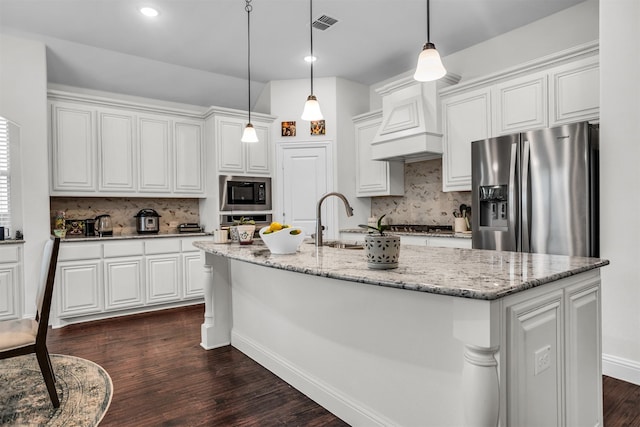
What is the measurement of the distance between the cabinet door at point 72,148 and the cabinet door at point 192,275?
1281 millimetres

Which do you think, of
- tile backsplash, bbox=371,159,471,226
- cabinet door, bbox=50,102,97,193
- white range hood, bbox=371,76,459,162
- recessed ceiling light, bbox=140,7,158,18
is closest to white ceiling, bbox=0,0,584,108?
recessed ceiling light, bbox=140,7,158,18

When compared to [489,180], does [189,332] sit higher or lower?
lower

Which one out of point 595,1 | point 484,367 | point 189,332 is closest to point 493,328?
point 484,367

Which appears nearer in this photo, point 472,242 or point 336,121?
point 472,242

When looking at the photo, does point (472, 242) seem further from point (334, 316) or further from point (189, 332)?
point (189, 332)

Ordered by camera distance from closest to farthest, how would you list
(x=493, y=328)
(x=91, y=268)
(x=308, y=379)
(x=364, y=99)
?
(x=493, y=328), (x=308, y=379), (x=91, y=268), (x=364, y=99)

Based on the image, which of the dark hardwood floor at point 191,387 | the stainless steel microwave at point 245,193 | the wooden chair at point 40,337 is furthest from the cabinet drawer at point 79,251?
the wooden chair at point 40,337

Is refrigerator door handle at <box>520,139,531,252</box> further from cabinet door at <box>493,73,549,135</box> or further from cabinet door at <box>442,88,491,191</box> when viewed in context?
cabinet door at <box>442,88,491,191</box>

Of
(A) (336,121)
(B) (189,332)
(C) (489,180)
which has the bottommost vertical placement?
(B) (189,332)

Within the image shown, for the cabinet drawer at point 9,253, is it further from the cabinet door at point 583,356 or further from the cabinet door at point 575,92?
the cabinet door at point 575,92

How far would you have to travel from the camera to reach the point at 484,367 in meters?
1.21

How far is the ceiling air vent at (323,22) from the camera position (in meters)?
3.61

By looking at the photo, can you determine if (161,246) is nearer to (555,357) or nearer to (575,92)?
(555,357)

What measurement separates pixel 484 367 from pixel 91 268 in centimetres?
401
